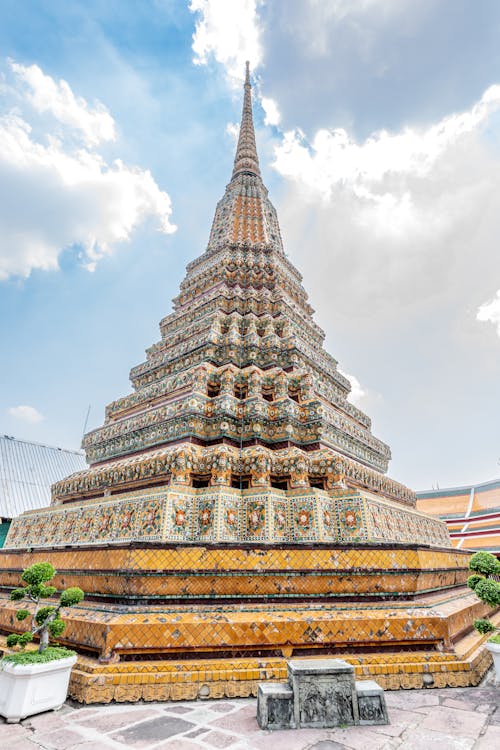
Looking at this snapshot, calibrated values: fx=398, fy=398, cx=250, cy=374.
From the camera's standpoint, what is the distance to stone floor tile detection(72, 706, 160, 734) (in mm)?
3545

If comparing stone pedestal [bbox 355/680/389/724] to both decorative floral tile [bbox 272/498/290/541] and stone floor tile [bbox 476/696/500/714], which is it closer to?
stone floor tile [bbox 476/696/500/714]

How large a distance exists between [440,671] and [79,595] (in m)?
4.29

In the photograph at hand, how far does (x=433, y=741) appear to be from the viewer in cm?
326

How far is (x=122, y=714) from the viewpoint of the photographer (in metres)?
3.82

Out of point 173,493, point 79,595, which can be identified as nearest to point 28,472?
point 173,493

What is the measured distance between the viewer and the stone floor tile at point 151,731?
3252 millimetres

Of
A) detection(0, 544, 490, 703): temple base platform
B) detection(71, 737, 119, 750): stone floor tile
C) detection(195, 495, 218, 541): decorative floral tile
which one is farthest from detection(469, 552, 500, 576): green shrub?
detection(71, 737, 119, 750): stone floor tile

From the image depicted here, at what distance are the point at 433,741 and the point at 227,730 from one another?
1.71 m

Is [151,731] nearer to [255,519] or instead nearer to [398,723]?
[398,723]

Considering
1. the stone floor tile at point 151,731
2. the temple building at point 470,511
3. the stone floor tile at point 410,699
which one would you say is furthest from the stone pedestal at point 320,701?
the temple building at point 470,511

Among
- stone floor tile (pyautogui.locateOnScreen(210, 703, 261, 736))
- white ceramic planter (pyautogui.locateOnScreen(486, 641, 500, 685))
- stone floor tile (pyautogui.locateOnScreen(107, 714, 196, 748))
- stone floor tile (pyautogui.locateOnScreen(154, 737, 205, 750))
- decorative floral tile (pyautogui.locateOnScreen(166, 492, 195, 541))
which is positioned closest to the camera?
stone floor tile (pyautogui.locateOnScreen(154, 737, 205, 750))

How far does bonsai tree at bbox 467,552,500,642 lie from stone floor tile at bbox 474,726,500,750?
5.58 feet

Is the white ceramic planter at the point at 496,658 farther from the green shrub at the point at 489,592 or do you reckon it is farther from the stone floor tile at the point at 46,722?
the stone floor tile at the point at 46,722

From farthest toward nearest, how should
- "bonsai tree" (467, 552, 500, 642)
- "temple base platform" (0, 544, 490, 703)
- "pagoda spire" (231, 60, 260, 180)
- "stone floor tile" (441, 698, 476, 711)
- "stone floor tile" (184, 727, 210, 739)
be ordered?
"pagoda spire" (231, 60, 260, 180) < "bonsai tree" (467, 552, 500, 642) < "temple base platform" (0, 544, 490, 703) < "stone floor tile" (441, 698, 476, 711) < "stone floor tile" (184, 727, 210, 739)
